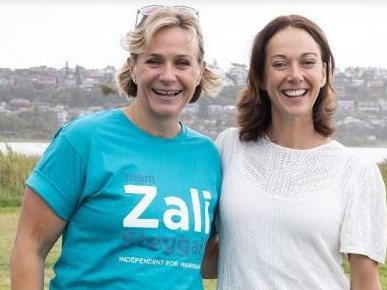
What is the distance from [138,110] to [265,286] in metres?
0.76

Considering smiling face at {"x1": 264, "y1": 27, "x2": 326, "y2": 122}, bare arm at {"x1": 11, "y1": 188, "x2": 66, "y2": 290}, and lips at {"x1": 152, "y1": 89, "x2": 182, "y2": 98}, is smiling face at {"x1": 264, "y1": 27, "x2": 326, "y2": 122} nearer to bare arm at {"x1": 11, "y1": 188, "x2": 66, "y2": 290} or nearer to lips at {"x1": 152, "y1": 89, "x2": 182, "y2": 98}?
lips at {"x1": 152, "y1": 89, "x2": 182, "y2": 98}

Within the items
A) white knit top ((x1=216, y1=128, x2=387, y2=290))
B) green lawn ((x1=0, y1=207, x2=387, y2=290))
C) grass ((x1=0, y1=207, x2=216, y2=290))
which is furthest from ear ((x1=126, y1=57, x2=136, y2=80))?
grass ((x1=0, y1=207, x2=216, y2=290))

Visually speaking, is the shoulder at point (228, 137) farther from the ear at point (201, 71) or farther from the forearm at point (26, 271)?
the forearm at point (26, 271)

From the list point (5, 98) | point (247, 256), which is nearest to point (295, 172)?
point (247, 256)

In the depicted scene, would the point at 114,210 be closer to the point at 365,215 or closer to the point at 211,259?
the point at 211,259

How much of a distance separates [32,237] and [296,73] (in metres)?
1.09

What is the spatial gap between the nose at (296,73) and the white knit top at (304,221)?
0.88 feet

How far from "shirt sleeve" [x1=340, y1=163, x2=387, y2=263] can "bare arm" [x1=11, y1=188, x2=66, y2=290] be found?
970 millimetres

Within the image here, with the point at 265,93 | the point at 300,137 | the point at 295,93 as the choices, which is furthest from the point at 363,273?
the point at 265,93

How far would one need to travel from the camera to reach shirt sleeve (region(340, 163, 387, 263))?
292 centimetres

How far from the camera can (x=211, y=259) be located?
11.0 feet

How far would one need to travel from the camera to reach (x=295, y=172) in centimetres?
309

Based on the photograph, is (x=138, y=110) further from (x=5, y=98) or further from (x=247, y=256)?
(x=5, y=98)

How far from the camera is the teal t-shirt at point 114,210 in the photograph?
279 cm
